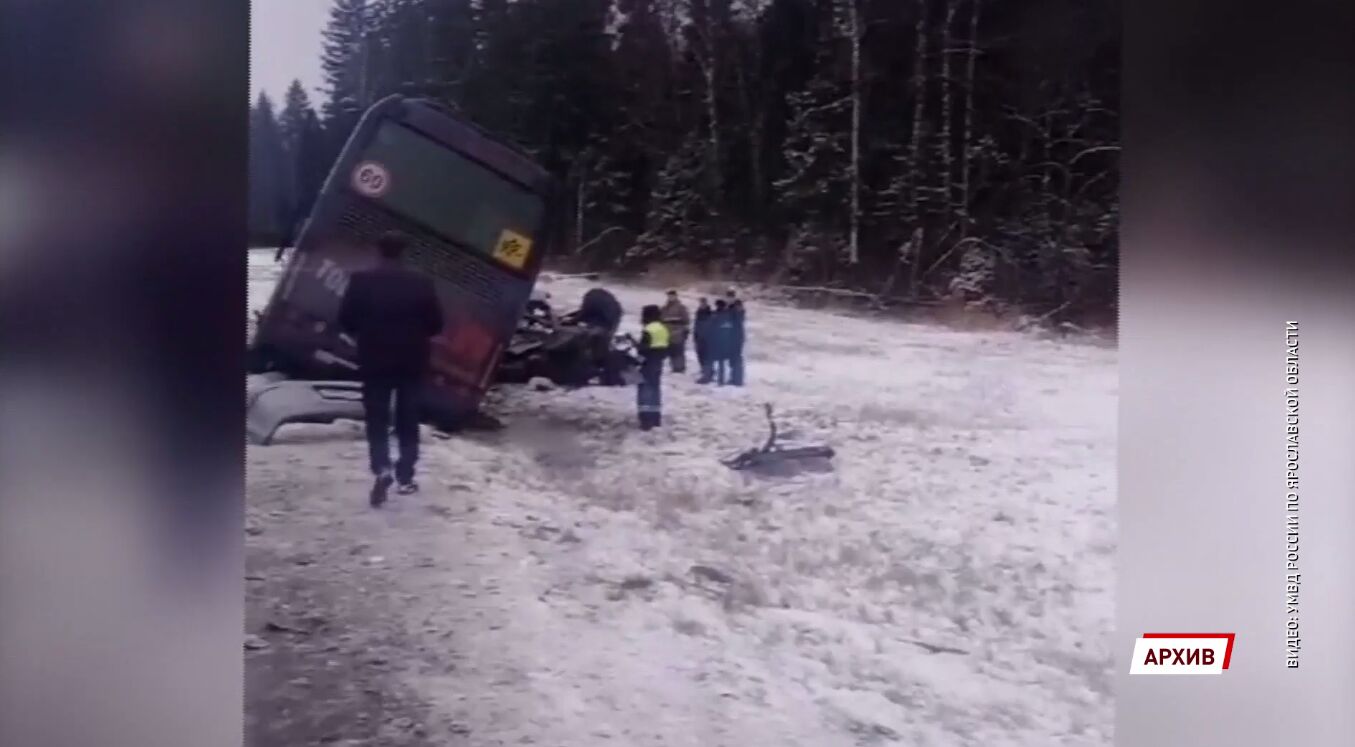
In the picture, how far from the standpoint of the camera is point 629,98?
6.23 feet

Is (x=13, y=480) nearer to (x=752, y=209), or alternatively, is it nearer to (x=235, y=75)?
(x=235, y=75)

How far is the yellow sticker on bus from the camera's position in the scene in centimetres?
185

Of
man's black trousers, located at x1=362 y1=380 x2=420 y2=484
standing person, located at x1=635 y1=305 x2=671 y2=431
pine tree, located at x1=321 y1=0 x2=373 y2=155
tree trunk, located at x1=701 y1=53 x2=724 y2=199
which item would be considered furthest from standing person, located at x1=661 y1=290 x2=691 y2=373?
pine tree, located at x1=321 y1=0 x2=373 y2=155

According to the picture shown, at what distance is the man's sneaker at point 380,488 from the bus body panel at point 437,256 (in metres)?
0.13

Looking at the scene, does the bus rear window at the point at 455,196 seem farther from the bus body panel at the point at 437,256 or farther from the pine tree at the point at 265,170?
the pine tree at the point at 265,170

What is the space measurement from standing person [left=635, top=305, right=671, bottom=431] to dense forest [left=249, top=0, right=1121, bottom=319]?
0.33 ft

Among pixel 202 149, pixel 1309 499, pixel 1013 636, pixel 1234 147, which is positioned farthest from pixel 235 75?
pixel 1309 499

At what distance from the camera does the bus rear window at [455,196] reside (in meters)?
1.81

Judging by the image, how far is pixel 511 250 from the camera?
6.07ft

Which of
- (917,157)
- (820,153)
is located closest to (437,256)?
(820,153)

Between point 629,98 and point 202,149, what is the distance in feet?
2.37

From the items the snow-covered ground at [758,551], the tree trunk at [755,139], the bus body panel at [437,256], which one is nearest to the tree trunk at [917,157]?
the snow-covered ground at [758,551]

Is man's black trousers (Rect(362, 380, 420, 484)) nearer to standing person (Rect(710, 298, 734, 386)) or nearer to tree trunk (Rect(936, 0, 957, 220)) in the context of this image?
standing person (Rect(710, 298, 734, 386))

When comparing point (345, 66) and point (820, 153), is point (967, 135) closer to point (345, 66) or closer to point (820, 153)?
point (820, 153)
